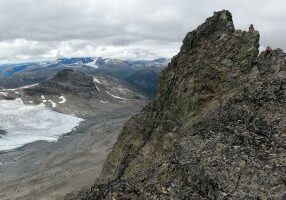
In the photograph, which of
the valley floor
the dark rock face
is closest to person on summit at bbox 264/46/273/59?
the dark rock face

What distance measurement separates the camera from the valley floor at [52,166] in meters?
85.2

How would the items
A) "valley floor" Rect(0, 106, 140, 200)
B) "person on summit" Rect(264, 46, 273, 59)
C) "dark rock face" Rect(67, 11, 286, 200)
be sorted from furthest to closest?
"valley floor" Rect(0, 106, 140, 200) → "person on summit" Rect(264, 46, 273, 59) → "dark rock face" Rect(67, 11, 286, 200)

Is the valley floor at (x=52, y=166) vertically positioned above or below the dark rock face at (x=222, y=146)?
below

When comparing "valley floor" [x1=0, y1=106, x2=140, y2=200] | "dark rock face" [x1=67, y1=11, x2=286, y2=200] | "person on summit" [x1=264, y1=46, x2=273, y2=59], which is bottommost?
"valley floor" [x1=0, y1=106, x2=140, y2=200]

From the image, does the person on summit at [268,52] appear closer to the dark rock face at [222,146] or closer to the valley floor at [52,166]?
the dark rock face at [222,146]

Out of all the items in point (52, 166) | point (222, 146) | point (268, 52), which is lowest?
point (52, 166)

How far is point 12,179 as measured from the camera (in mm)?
109125

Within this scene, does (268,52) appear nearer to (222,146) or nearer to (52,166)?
(222,146)

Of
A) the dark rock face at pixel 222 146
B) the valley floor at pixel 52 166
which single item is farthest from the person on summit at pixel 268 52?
the valley floor at pixel 52 166

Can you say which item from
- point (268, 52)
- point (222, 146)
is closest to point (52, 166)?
point (268, 52)

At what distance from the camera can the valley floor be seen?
8525cm

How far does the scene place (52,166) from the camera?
117 m

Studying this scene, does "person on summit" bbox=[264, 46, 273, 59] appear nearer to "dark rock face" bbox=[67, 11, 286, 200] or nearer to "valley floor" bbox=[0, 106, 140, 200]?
"dark rock face" bbox=[67, 11, 286, 200]

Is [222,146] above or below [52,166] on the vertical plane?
above
